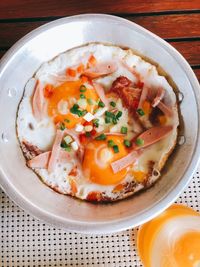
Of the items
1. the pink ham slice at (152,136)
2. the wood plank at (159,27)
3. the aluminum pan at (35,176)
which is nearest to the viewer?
the aluminum pan at (35,176)

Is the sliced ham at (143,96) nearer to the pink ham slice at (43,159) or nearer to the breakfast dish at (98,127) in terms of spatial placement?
the breakfast dish at (98,127)

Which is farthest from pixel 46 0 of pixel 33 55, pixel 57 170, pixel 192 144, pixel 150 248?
pixel 150 248

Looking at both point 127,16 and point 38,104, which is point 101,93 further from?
point 127,16

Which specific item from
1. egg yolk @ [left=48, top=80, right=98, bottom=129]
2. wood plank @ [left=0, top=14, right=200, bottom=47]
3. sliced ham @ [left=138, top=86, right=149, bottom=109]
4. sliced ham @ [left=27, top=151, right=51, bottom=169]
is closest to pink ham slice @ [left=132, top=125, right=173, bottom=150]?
sliced ham @ [left=138, top=86, right=149, bottom=109]

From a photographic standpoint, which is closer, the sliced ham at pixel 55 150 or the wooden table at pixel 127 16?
the sliced ham at pixel 55 150

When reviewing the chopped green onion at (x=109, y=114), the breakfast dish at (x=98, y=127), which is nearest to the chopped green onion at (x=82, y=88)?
the breakfast dish at (x=98, y=127)

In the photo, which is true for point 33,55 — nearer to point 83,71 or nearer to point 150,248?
point 83,71
